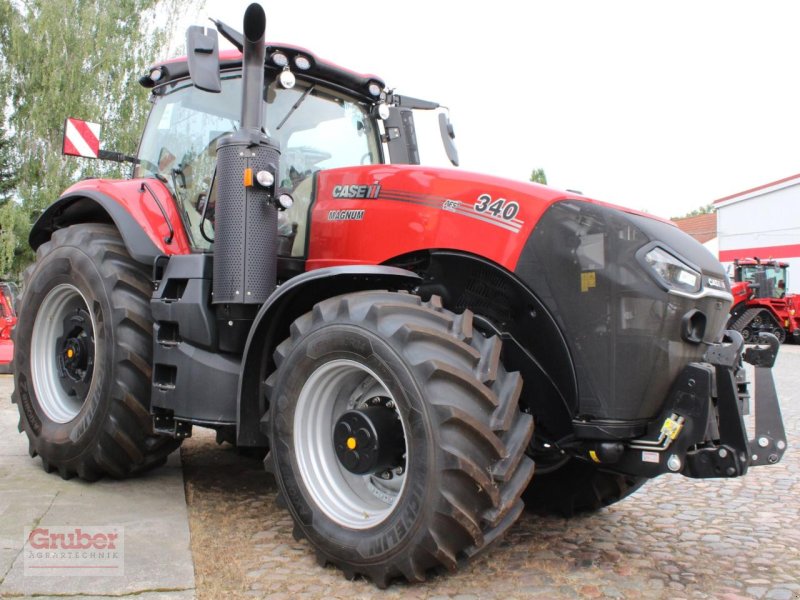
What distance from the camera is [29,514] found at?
3.75 meters

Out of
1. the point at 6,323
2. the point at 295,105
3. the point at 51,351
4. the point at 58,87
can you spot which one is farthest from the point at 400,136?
the point at 58,87

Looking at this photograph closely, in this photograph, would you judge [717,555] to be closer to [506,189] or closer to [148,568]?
[506,189]

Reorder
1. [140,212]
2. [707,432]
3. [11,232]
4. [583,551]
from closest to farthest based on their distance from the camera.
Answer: [707,432], [583,551], [140,212], [11,232]

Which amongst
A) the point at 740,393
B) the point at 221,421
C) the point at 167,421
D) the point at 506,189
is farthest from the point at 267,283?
the point at 740,393

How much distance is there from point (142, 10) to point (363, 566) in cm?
2439

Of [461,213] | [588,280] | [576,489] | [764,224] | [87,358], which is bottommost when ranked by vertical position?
[576,489]

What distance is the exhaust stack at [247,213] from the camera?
3.70m

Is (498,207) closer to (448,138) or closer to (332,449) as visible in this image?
(332,449)

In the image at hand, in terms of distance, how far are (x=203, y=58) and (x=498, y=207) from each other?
1571mm

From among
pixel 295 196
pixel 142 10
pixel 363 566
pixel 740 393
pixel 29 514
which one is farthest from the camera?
pixel 142 10

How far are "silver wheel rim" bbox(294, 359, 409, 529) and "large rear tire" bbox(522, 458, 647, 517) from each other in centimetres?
117

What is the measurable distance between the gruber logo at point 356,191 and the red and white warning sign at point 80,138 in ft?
5.52

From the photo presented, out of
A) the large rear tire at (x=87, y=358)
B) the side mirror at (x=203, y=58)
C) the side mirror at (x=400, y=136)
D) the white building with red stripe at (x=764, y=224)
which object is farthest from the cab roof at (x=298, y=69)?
the white building with red stripe at (x=764, y=224)

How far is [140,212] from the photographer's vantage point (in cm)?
441
